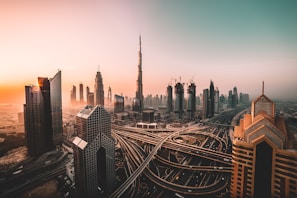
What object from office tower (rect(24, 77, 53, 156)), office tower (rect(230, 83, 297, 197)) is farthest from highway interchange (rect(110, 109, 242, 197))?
office tower (rect(24, 77, 53, 156))

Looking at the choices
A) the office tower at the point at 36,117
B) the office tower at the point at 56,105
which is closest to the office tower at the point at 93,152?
the office tower at the point at 36,117

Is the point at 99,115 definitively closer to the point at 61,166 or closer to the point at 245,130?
the point at 245,130

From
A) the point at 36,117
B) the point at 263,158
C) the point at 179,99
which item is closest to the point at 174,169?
the point at 263,158

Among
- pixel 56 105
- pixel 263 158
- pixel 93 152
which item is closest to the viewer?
pixel 263 158

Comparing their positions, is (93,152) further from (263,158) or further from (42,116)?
(42,116)

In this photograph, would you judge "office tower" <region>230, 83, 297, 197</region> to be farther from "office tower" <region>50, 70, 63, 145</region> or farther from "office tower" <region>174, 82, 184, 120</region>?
"office tower" <region>174, 82, 184, 120</region>
